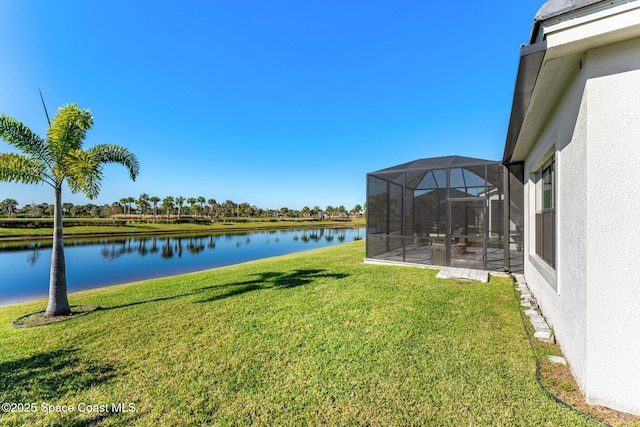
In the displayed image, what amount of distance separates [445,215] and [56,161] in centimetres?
970

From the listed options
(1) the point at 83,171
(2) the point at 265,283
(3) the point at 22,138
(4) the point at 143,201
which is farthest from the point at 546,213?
(4) the point at 143,201

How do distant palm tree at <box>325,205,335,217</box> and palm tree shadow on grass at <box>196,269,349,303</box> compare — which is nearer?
palm tree shadow on grass at <box>196,269,349,303</box>

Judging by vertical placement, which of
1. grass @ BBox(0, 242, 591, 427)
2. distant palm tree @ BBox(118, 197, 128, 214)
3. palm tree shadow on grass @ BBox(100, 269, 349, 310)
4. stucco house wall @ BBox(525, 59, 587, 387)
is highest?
distant palm tree @ BBox(118, 197, 128, 214)

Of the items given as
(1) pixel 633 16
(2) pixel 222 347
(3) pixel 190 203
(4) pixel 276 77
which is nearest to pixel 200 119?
(4) pixel 276 77

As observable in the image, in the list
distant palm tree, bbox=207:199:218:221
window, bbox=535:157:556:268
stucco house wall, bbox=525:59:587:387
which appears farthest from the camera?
distant palm tree, bbox=207:199:218:221

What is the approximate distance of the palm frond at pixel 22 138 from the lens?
429cm

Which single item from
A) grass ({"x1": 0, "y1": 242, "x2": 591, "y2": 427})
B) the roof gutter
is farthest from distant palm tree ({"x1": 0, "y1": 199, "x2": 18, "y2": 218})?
the roof gutter

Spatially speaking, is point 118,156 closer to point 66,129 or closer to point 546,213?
point 66,129

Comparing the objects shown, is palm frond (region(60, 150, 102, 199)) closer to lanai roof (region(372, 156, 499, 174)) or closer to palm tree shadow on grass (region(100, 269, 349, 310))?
palm tree shadow on grass (region(100, 269, 349, 310))

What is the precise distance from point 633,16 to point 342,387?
344cm

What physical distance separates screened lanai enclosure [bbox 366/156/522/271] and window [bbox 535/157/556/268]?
209 centimetres

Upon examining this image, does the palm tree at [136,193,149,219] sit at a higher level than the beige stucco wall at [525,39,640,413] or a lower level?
higher

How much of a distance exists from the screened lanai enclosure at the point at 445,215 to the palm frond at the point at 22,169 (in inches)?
322

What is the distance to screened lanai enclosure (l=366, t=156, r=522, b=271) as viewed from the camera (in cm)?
677
